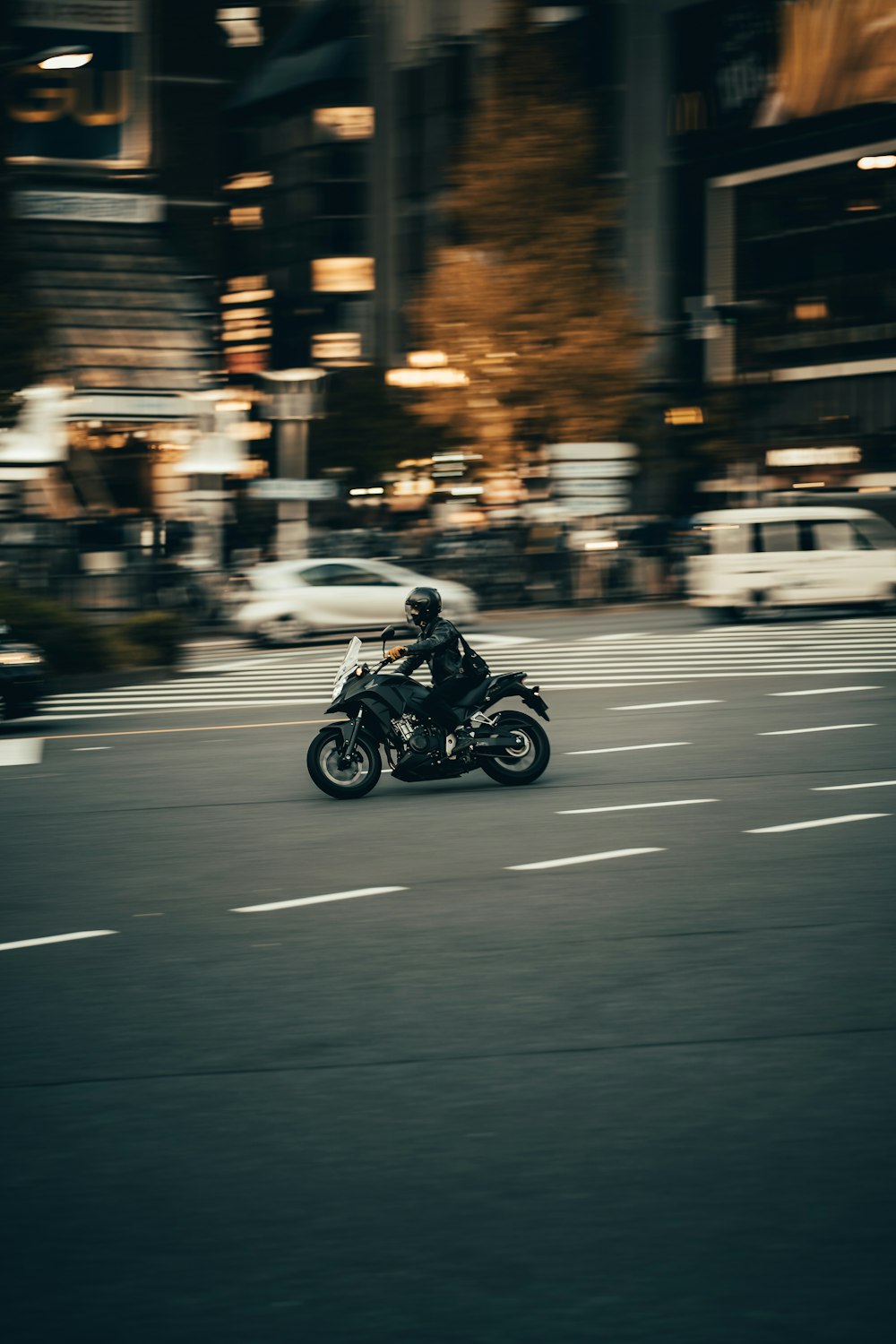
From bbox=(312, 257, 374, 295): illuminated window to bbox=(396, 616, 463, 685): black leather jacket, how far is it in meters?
65.3

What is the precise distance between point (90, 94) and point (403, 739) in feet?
130

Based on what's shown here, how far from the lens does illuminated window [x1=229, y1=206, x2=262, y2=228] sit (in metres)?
80.7

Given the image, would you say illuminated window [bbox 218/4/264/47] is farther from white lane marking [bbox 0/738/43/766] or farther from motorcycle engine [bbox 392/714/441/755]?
motorcycle engine [bbox 392/714/441/755]

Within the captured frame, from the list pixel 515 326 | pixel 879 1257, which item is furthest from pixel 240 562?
pixel 879 1257

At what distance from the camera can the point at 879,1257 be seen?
4152 millimetres

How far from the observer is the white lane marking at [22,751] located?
598 inches

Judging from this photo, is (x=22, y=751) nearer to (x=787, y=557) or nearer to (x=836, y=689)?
(x=836, y=689)

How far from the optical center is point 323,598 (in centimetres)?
2912

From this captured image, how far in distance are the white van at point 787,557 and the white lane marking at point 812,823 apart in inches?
693

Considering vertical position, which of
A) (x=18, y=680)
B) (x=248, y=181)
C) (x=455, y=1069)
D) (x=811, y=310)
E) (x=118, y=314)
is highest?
(x=248, y=181)

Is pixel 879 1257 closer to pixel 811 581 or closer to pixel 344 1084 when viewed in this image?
pixel 344 1084

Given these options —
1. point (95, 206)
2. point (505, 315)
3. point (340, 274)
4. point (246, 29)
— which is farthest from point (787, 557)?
point (246, 29)

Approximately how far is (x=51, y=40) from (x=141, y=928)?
42.4m

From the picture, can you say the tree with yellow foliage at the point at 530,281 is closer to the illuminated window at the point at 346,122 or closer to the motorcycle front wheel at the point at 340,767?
the motorcycle front wheel at the point at 340,767
